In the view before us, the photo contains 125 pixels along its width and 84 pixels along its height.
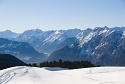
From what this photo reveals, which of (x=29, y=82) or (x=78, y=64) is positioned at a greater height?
(x=78, y=64)

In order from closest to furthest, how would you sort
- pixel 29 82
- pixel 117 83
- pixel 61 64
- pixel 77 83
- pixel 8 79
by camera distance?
pixel 117 83 < pixel 77 83 < pixel 29 82 < pixel 8 79 < pixel 61 64

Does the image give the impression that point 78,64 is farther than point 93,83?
Yes

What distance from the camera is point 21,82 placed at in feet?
86.0

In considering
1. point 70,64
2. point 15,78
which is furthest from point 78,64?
point 15,78

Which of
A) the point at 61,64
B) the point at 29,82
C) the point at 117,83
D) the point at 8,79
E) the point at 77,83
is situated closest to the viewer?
the point at 117,83

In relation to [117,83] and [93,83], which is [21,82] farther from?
[117,83]

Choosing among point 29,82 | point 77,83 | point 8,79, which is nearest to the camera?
point 77,83

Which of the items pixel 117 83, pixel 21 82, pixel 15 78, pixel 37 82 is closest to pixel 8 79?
pixel 15 78

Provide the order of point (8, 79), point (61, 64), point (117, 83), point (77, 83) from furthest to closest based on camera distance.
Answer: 1. point (61, 64)
2. point (8, 79)
3. point (77, 83)
4. point (117, 83)

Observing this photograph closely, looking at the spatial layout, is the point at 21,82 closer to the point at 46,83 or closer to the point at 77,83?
the point at 46,83

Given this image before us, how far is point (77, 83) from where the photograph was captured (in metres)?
23.4

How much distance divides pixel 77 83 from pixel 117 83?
3.57 meters

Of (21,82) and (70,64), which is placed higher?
(70,64)

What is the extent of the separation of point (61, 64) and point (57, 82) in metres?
113
